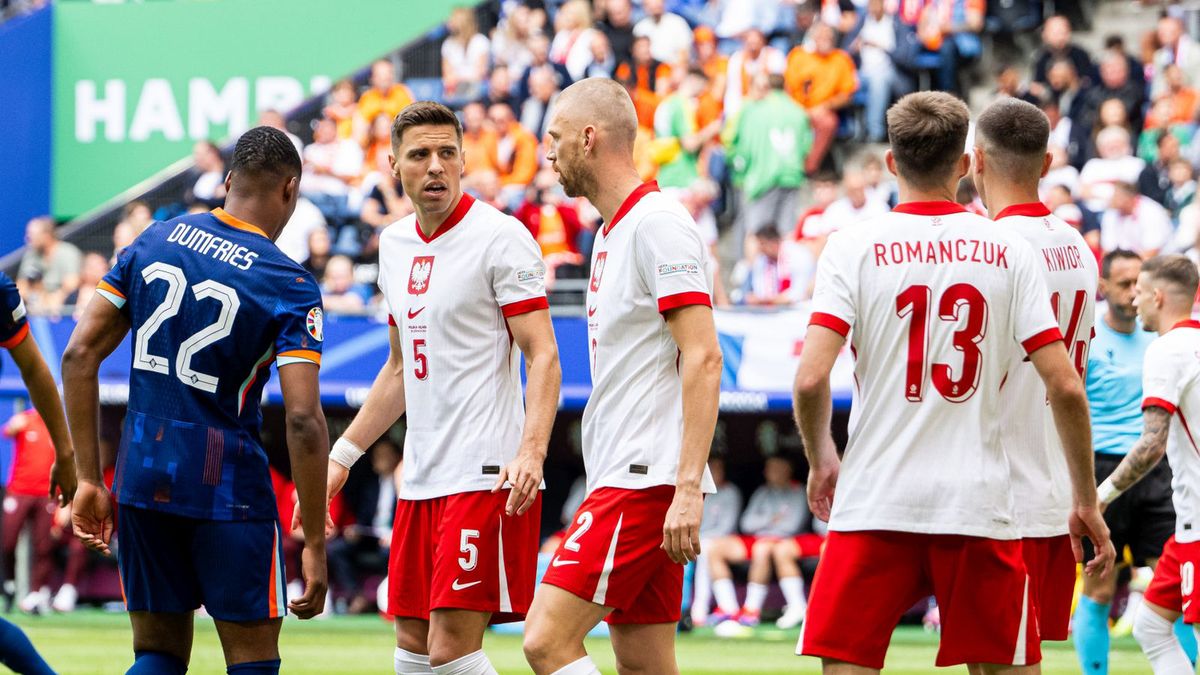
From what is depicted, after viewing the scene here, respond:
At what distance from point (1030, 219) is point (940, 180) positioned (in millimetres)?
808

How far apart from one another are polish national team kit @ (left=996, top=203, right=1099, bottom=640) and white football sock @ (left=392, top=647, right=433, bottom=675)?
220cm

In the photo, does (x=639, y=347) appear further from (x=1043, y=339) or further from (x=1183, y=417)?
(x=1183, y=417)

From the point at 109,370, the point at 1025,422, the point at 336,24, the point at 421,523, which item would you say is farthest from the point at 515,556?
the point at 336,24

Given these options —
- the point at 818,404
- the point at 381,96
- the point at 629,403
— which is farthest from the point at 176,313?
the point at 381,96

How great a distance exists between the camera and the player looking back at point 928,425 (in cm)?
482

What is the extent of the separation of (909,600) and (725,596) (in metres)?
9.62

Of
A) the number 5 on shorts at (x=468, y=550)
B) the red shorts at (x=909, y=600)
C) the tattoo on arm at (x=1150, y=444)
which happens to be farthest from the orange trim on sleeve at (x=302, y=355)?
the tattoo on arm at (x=1150, y=444)

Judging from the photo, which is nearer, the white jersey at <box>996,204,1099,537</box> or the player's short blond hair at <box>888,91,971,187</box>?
the player's short blond hair at <box>888,91,971,187</box>

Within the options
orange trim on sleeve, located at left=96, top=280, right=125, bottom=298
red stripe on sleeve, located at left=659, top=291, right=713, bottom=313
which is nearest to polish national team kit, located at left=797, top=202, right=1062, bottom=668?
red stripe on sleeve, located at left=659, top=291, right=713, bottom=313

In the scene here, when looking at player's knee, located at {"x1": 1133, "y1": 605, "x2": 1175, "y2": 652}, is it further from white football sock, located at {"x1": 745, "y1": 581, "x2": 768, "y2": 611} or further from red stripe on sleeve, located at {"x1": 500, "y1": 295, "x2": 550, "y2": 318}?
white football sock, located at {"x1": 745, "y1": 581, "x2": 768, "y2": 611}

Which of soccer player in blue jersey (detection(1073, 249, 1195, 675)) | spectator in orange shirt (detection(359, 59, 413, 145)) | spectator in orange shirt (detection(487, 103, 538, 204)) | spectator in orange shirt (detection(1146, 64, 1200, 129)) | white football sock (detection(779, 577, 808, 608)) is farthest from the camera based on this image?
spectator in orange shirt (detection(359, 59, 413, 145))

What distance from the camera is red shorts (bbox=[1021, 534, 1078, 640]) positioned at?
5.51m

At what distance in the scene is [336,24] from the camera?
2219 centimetres

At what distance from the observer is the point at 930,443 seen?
4.86m
